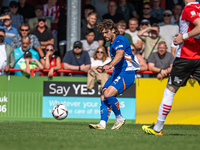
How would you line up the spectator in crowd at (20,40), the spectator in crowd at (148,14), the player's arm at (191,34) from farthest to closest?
the spectator in crowd at (148,14) < the spectator in crowd at (20,40) < the player's arm at (191,34)

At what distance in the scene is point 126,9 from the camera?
13961mm

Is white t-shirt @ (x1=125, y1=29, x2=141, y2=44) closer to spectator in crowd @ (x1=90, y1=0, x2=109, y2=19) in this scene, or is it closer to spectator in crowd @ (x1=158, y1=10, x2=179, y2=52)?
spectator in crowd @ (x1=158, y1=10, x2=179, y2=52)

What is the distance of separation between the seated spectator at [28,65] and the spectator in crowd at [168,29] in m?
4.35

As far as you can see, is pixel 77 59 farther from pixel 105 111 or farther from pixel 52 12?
pixel 105 111

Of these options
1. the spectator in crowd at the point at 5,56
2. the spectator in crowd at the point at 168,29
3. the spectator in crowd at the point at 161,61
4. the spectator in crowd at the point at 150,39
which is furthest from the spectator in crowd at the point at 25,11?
the spectator in crowd at the point at 161,61

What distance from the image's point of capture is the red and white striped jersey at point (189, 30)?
5789mm

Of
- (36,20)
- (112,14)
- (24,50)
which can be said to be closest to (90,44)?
(112,14)

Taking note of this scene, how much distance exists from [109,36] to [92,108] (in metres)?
3.76

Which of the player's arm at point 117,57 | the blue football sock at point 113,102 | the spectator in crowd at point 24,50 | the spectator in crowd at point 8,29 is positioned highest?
the spectator in crowd at point 8,29

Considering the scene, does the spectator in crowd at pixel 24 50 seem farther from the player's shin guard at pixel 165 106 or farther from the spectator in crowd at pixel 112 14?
the player's shin guard at pixel 165 106

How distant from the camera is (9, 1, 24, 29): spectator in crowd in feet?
43.5

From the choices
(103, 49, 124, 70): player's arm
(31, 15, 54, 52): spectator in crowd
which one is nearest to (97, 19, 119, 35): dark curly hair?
(103, 49, 124, 70): player's arm

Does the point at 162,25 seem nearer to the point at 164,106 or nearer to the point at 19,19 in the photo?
the point at 19,19

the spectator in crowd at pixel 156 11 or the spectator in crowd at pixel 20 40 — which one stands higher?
the spectator in crowd at pixel 156 11
